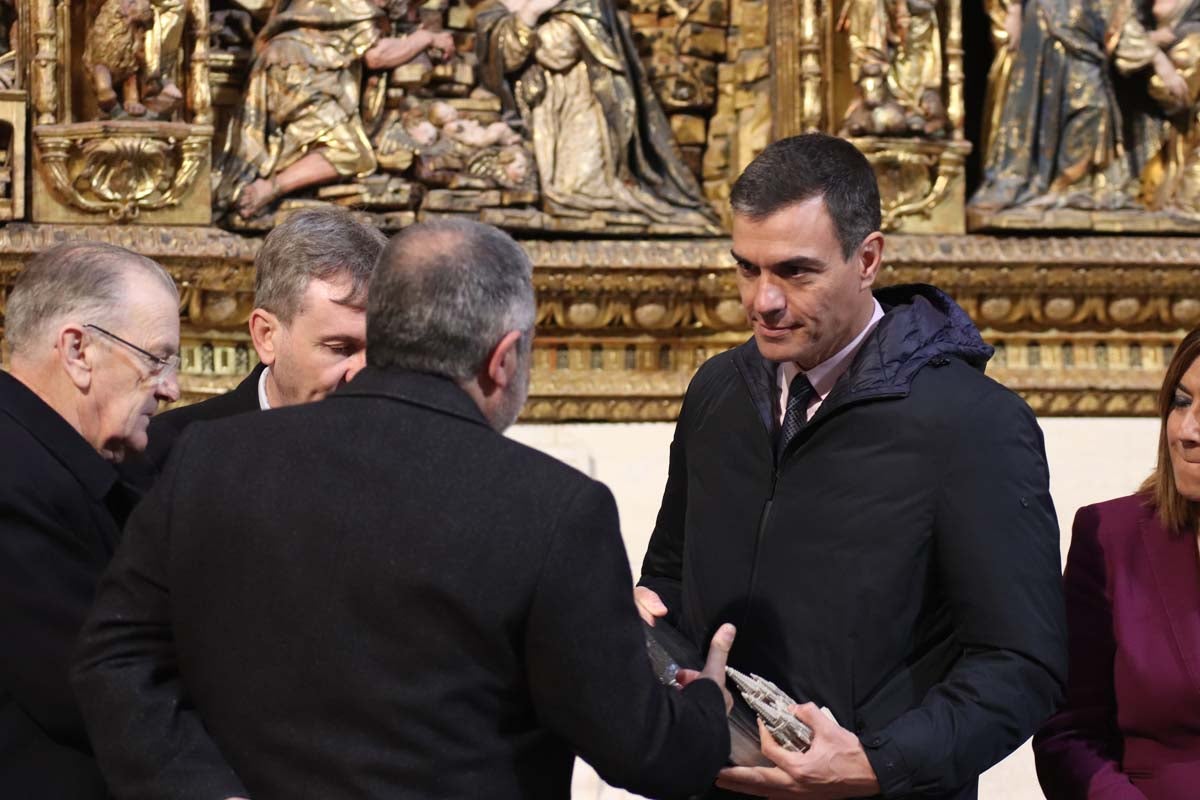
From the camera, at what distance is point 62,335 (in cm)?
274

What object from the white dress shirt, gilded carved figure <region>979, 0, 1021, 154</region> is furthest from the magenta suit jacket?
gilded carved figure <region>979, 0, 1021, 154</region>

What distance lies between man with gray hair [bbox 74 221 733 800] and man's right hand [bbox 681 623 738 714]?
16 centimetres

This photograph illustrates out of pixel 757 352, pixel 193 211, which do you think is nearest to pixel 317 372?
pixel 757 352

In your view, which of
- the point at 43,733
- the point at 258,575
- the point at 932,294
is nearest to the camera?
the point at 258,575

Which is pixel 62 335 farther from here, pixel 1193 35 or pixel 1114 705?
pixel 1193 35

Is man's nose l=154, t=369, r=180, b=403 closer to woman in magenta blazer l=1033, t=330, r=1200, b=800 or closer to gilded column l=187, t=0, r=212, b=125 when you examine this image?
woman in magenta blazer l=1033, t=330, r=1200, b=800

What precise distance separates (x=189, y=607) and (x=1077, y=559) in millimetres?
1606

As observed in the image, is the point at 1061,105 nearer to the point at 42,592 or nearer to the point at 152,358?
the point at 152,358

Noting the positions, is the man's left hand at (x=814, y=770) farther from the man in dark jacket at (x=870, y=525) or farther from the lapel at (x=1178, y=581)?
the lapel at (x=1178, y=581)

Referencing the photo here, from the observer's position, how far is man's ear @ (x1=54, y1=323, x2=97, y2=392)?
2746mm

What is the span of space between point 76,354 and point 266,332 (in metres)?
0.54

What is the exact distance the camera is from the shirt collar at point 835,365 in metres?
2.88

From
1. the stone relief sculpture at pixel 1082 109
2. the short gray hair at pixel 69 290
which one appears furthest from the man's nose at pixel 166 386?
the stone relief sculpture at pixel 1082 109

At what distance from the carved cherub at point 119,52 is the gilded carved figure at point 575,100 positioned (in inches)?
38.2
